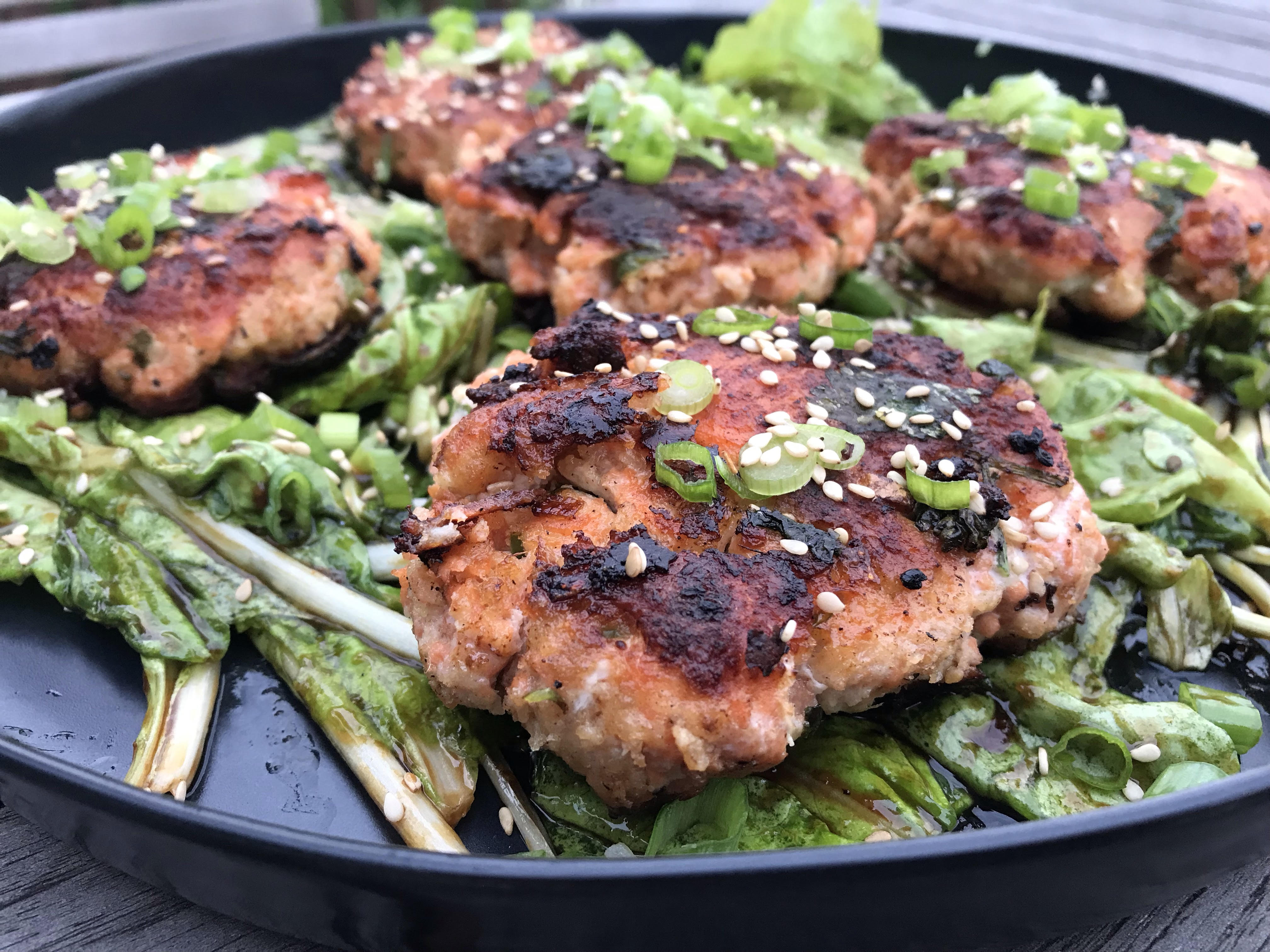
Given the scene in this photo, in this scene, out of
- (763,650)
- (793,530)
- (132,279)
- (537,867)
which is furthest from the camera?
(132,279)

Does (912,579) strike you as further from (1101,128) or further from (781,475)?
(1101,128)

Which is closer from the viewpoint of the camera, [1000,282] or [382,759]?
[382,759]

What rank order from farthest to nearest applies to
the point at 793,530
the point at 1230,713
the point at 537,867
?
the point at 1230,713 < the point at 793,530 < the point at 537,867

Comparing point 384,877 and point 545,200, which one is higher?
point 545,200

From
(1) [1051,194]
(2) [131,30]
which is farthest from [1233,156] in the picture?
(2) [131,30]

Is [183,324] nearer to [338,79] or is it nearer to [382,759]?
[382,759]

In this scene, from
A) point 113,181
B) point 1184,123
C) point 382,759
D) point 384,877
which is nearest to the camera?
point 384,877

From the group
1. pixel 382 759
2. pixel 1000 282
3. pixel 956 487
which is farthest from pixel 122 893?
pixel 1000 282
